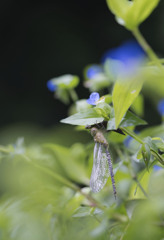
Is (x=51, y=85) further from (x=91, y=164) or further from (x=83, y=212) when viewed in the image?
(x=83, y=212)

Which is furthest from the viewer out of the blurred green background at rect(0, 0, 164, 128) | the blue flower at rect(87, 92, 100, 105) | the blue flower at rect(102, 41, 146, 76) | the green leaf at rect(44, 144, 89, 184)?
the blurred green background at rect(0, 0, 164, 128)

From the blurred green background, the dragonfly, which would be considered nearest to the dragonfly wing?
the dragonfly

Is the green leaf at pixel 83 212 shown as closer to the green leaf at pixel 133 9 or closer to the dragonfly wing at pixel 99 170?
the dragonfly wing at pixel 99 170

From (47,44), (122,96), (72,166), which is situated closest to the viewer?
(122,96)

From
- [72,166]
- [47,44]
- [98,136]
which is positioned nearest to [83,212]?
[98,136]

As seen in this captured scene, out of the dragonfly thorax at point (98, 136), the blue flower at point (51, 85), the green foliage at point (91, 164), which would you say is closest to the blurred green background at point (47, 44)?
the blue flower at point (51, 85)

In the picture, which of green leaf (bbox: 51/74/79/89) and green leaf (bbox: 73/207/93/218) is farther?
green leaf (bbox: 51/74/79/89)

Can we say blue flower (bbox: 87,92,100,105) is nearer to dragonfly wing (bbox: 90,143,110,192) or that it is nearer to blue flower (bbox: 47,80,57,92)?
dragonfly wing (bbox: 90,143,110,192)
